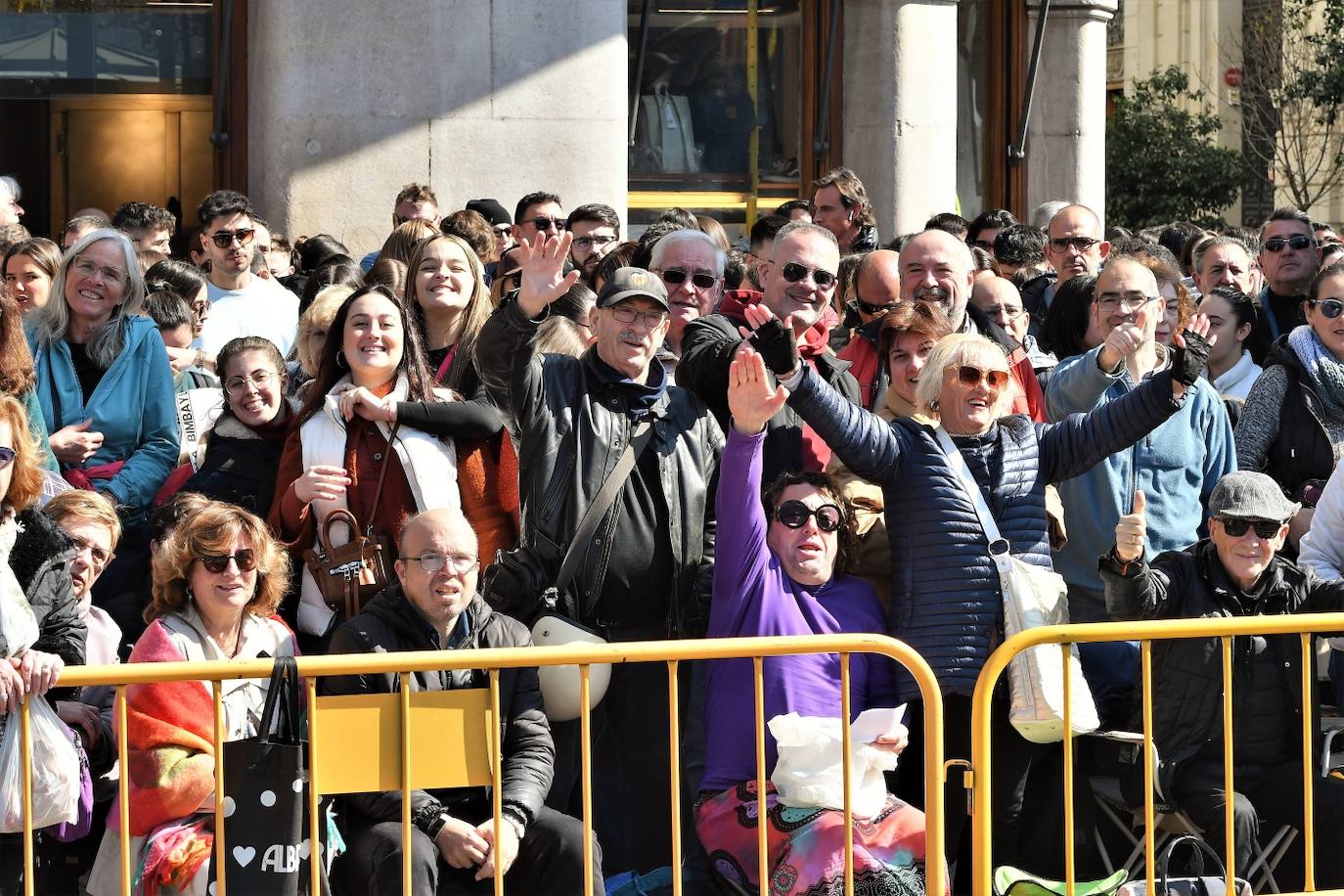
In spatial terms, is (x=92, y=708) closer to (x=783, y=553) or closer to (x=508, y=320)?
(x=508, y=320)

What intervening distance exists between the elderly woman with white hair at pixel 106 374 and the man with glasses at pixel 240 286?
1.48m

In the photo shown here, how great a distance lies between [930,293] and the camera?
752 centimetres

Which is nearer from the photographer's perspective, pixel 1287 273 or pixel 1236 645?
pixel 1236 645

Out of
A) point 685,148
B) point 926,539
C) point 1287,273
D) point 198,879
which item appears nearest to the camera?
point 198,879

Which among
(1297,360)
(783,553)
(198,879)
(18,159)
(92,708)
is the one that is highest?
(18,159)

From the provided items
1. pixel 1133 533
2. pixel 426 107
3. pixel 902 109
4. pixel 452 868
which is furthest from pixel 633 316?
pixel 902 109

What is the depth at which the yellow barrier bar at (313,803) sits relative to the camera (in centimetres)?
498

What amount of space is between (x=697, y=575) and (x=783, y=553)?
0.91 feet

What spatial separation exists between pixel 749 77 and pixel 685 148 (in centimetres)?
75

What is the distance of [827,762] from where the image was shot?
18.4ft

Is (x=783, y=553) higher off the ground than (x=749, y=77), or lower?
lower

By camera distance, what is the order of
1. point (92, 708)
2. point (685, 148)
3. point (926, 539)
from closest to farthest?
point (92, 708)
point (926, 539)
point (685, 148)

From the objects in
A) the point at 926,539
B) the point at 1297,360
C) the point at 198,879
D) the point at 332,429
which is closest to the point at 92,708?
the point at 198,879

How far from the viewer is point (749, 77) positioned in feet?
46.4
